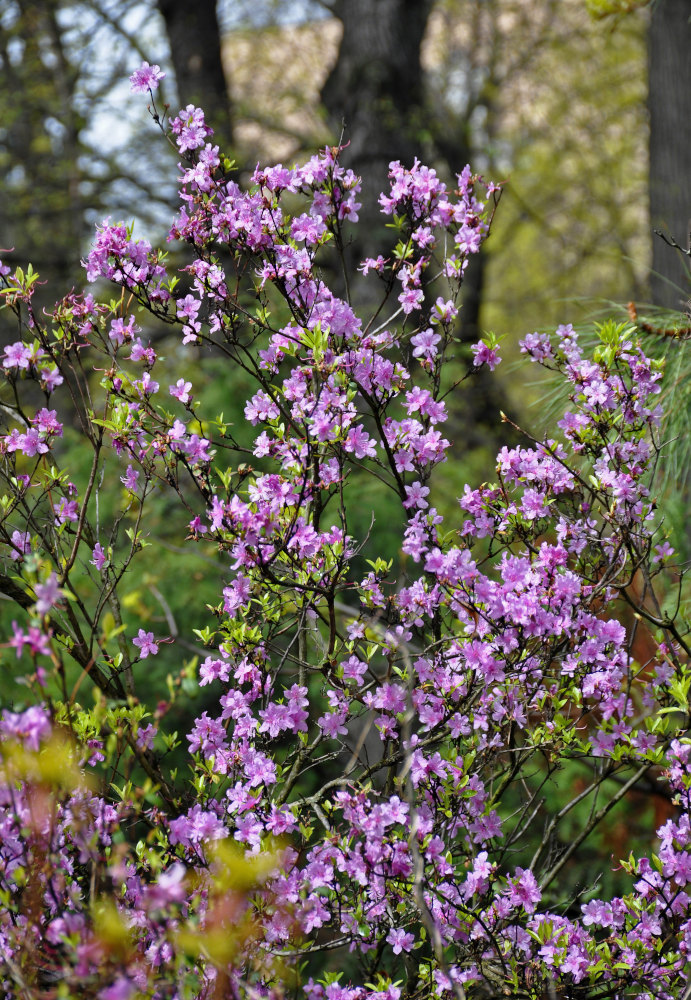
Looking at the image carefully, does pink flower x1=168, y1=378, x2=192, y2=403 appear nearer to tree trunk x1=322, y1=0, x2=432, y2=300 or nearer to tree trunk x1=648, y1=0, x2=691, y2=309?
tree trunk x1=648, y1=0, x2=691, y2=309

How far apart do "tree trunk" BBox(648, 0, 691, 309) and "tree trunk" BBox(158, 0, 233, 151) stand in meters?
3.67

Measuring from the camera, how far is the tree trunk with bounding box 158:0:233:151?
7.40 meters

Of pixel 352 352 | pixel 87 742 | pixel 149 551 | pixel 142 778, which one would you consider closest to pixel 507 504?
pixel 352 352

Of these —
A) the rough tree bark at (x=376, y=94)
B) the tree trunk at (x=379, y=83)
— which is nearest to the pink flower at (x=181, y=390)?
the rough tree bark at (x=376, y=94)

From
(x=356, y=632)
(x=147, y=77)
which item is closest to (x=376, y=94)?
(x=147, y=77)

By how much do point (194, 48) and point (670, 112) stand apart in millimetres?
4322

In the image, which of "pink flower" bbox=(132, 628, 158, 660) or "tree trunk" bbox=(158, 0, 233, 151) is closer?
"pink flower" bbox=(132, 628, 158, 660)

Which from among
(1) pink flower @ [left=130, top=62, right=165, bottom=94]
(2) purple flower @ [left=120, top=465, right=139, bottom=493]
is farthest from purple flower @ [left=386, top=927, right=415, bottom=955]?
(1) pink flower @ [left=130, top=62, right=165, bottom=94]

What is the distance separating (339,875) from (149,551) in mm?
2865

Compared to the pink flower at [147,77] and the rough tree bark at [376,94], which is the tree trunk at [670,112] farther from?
the pink flower at [147,77]

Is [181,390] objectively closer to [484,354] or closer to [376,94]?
[484,354]

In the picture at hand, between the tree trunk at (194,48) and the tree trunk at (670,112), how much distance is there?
3666mm

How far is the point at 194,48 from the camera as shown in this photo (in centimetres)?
743

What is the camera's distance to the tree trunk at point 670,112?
16.3 ft
